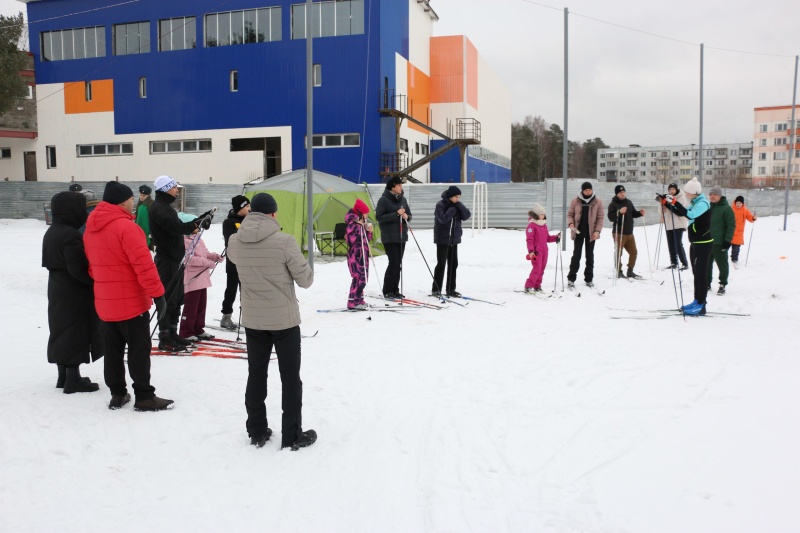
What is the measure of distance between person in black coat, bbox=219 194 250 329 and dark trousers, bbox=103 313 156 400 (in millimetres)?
2240

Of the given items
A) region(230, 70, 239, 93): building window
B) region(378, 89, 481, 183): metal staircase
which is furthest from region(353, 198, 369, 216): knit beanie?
region(230, 70, 239, 93): building window

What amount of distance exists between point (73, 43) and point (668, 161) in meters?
114

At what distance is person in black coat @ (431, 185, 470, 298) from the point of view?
9.98 metres

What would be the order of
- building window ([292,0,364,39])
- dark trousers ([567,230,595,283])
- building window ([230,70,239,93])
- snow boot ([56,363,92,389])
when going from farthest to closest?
building window ([230,70,239,93]) < building window ([292,0,364,39]) < dark trousers ([567,230,595,283]) < snow boot ([56,363,92,389])

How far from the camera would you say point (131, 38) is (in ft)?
106

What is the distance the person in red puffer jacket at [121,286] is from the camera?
4.84m

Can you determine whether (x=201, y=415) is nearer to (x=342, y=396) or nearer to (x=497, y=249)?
(x=342, y=396)

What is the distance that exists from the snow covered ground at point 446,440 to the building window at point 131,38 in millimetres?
28008

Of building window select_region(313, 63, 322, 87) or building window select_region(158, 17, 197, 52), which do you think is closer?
building window select_region(313, 63, 322, 87)

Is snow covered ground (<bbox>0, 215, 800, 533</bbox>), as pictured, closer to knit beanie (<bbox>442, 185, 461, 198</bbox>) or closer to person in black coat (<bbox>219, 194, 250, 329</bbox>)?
person in black coat (<bbox>219, 194, 250, 329</bbox>)

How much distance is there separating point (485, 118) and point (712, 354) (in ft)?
118

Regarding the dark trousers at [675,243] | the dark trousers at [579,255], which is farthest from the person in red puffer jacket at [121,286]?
the dark trousers at [675,243]

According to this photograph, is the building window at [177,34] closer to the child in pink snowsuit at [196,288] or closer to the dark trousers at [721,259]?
the child in pink snowsuit at [196,288]

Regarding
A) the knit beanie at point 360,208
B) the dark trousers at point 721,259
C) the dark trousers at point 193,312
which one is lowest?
the dark trousers at point 193,312
